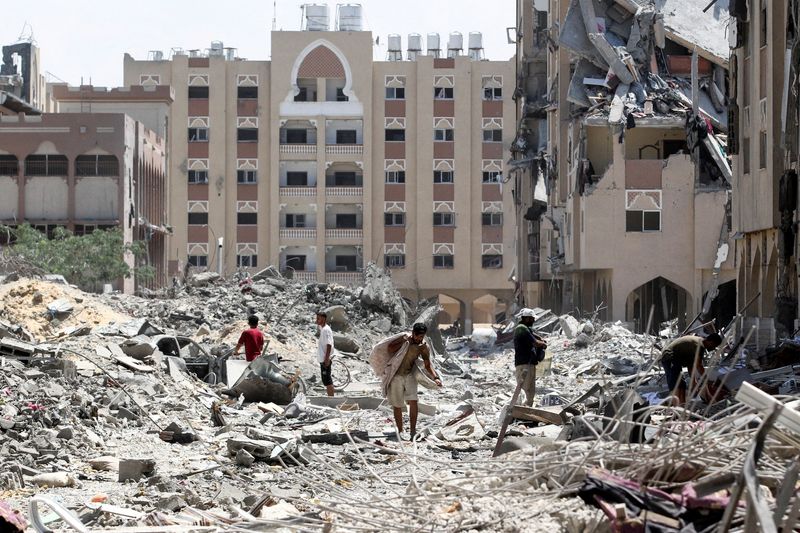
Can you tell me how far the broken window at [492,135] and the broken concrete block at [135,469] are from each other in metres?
63.9

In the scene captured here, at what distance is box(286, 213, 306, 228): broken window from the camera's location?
7525 centimetres

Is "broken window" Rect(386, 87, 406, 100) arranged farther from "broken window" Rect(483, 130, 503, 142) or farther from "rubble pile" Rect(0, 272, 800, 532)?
"rubble pile" Rect(0, 272, 800, 532)

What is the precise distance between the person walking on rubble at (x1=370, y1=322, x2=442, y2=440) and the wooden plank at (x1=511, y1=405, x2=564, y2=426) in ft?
3.96

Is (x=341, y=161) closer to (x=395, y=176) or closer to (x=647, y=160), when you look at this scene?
(x=395, y=176)

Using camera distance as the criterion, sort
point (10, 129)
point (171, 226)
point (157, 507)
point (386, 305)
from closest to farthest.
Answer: point (157, 507)
point (386, 305)
point (10, 129)
point (171, 226)

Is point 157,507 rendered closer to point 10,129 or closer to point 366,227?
point 10,129

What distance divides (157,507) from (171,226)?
64972 millimetres

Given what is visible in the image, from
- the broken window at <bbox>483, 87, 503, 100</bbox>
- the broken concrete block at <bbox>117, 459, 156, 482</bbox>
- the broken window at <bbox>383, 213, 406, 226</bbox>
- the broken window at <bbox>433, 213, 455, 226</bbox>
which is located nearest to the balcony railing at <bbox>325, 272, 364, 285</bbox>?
the broken window at <bbox>383, 213, 406, 226</bbox>

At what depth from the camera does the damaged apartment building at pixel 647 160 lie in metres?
41.1

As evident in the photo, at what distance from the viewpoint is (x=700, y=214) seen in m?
41.3

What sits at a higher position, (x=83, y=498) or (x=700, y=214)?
(x=700, y=214)

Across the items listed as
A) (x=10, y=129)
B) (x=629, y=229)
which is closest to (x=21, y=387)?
(x=629, y=229)

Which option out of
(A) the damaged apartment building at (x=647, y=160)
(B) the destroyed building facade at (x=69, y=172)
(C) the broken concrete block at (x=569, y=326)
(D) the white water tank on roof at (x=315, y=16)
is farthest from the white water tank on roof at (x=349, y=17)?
(C) the broken concrete block at (x=569, y=326)

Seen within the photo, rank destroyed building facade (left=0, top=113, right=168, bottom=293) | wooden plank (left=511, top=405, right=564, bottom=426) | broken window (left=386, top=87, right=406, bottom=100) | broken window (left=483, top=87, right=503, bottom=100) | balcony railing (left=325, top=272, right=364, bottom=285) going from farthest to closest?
Result: broken window (left=386, top=87, right=406, bottom=100) < broken window (left=483, top=87, right=503, bottom=100) < balcony railing (left=325, top=272, right=364, bottom=285) < destroyed building facade (left=0, top=113, right=168, bottom=293) < wooden plank (left=511, top=405, right=564, bottom=426)
